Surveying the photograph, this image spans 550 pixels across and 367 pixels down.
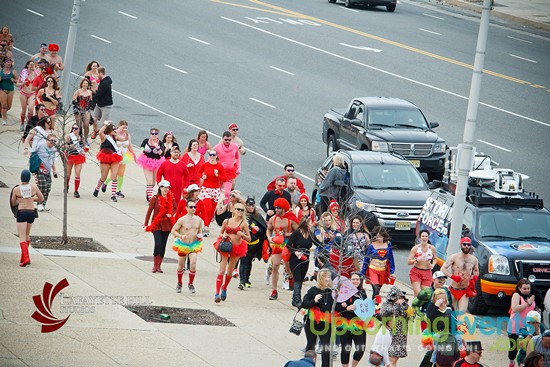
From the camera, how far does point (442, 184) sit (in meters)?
23.4

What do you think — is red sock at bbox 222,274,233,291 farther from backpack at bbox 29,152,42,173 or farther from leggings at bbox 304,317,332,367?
backpack at bbox 29,152,42,173

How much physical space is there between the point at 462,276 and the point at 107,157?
941cm

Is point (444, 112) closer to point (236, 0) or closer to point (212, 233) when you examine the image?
point (212, 233)

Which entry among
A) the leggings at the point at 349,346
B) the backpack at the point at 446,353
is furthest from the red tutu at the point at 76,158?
the backpack at the point at 446,353

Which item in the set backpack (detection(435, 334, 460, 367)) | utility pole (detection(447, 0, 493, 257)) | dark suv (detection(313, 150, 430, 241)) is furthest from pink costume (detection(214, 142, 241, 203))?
backpack (detection(435, 334, 460, 367))

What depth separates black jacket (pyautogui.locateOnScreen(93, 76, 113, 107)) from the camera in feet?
99.7

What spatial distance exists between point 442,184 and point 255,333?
6.77 m

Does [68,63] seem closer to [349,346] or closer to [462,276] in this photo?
[462,276]

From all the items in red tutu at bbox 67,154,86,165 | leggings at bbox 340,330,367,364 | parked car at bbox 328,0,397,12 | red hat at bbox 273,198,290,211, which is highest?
parked car at bbox 328,0,397,12

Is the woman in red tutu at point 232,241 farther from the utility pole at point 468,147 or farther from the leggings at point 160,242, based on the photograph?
the utility pole at point 468,147

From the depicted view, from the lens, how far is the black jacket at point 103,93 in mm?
30375

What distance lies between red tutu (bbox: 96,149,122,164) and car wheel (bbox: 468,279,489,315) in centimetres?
885

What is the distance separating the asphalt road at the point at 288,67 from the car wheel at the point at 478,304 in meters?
8.30

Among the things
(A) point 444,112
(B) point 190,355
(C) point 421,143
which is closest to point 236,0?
(A) point 444,112
